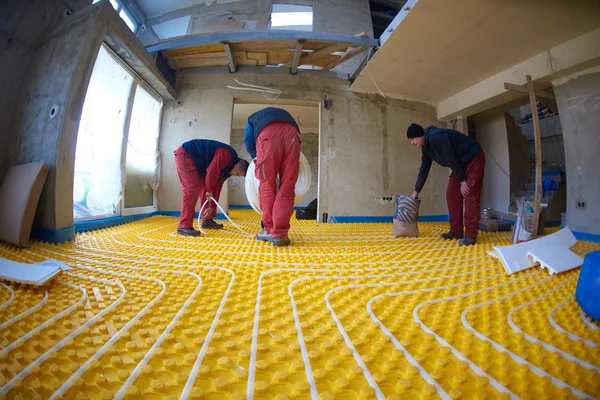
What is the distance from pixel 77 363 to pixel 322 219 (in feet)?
14.2

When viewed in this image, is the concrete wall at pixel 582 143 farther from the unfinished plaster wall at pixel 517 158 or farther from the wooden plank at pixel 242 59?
the wooden plank at pixel 242 59

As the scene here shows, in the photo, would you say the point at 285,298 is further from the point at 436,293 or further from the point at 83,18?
the point at 83,18

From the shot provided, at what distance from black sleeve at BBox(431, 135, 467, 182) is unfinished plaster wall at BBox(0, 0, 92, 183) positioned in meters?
4.29

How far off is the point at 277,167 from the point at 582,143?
4431 millimetres

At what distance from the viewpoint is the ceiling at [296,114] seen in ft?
23.7

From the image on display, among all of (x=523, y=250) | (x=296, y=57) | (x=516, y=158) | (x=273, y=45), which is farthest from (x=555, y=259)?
(x=516, y=158)

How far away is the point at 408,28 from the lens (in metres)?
3.30

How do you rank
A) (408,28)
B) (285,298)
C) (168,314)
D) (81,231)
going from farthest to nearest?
(408,28) < (81,231) < (285,298) < (168,314)

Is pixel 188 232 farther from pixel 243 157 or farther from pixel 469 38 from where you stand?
pixel 243 157

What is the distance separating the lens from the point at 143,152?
14.9 feet

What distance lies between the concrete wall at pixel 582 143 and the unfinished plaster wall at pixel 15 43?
6651mm

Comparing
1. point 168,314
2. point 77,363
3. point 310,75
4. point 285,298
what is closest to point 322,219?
point 310,75

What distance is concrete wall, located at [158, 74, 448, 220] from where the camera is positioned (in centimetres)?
492

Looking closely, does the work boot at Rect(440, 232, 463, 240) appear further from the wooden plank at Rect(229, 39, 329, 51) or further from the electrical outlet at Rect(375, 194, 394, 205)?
the wooden plank at Rect(229, 39, 329, 51)
